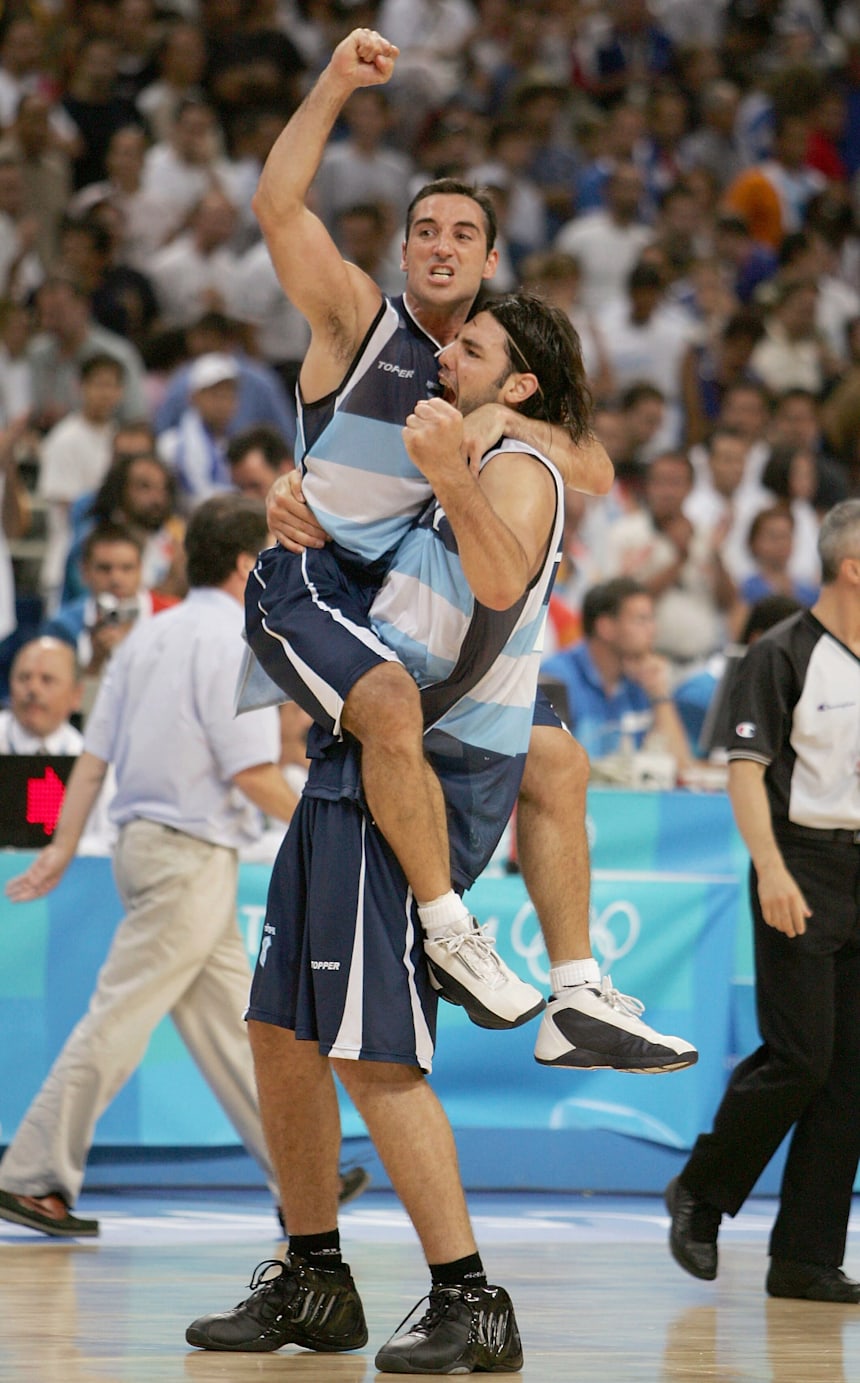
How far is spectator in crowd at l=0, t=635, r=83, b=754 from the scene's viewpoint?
304 inches

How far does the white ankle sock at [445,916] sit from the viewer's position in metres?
4.19

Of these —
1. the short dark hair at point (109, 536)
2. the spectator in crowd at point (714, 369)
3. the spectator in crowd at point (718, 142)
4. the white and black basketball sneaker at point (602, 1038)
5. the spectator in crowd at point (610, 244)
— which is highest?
the spectator in crowd at point (718, 142)

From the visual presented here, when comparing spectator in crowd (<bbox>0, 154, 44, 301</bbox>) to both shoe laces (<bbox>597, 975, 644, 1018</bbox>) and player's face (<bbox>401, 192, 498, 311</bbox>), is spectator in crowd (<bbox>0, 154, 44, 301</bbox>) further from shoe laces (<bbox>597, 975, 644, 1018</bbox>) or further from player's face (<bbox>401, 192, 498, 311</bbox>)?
shoe laces (<bbox>597, 975, 644, 1018</bbox>)

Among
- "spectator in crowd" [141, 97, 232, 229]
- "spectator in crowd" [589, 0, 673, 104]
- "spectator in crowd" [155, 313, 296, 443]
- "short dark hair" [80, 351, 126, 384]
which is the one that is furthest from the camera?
"spectator in crowd" [589, 0, 673, 104]

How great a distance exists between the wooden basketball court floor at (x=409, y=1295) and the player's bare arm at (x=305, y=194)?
6.71ft

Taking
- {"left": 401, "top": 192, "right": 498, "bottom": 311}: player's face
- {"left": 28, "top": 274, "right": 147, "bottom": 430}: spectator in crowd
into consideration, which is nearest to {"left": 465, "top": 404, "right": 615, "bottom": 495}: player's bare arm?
{"left": 401, "top": 192, "right": 498, "bottom": 311}: player's face

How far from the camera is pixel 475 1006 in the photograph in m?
4.18

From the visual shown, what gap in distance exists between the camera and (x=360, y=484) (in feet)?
14.3

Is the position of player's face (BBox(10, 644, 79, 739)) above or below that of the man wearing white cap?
below

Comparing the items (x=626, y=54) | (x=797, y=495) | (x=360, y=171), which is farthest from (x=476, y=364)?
(x=626, y=54)

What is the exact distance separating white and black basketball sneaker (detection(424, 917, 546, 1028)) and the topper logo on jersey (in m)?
1.08

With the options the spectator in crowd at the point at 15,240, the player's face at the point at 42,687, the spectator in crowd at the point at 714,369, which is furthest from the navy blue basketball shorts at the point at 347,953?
the spectator in crowd at the point at 714,369

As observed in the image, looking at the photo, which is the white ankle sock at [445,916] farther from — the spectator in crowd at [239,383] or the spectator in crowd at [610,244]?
the spectator in crowd at [610,244]

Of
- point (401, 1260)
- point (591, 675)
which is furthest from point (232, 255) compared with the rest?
point (401, 1260)
